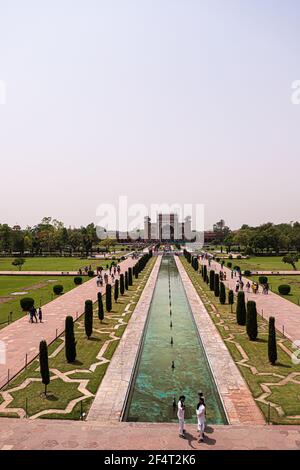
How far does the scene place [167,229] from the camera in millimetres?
175500

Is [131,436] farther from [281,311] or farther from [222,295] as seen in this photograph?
[222,295]

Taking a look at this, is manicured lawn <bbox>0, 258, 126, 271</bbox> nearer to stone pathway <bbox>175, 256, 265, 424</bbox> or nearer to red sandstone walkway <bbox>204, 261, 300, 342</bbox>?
red sandstone walkway <bbox>204, 261, 300, 342</bbox>

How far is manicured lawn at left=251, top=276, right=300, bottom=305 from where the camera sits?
30664 millimetres

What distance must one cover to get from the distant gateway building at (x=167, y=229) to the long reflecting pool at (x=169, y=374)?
492 ft

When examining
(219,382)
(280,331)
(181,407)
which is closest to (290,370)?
(219,382)

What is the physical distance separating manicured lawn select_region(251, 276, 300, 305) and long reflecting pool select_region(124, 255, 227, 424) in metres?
9.07

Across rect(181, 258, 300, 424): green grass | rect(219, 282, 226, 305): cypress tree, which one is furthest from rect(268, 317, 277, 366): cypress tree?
rect(219, 282, 226, 305): cypress tree

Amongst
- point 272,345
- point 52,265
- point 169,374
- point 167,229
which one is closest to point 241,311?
point 272,345

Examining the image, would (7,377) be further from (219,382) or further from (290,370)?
(290,370)

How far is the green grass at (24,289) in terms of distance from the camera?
26.8 meters

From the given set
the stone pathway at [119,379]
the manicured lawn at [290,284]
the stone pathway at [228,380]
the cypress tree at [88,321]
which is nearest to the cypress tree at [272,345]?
the stone pathway at [228,380]
